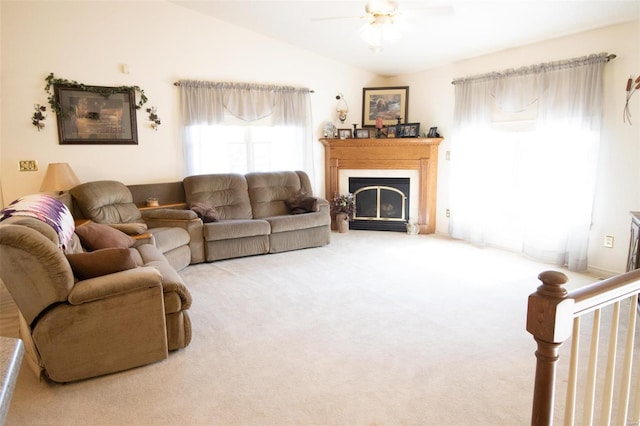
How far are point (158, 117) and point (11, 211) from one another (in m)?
2.87

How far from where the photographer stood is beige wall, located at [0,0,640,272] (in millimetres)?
3967

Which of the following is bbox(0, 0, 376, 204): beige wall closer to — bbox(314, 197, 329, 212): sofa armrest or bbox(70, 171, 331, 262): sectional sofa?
bbox(70, 171, 331, 262): sectional sofa

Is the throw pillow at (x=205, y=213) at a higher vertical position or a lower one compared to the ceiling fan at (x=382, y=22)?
lower

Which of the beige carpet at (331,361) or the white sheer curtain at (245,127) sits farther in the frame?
the white sheer curtain at (245,127)

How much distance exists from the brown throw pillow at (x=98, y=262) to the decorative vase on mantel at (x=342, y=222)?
13.0 feet

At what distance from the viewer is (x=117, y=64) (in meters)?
4.76

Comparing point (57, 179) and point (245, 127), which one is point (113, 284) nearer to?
point (57, 179)

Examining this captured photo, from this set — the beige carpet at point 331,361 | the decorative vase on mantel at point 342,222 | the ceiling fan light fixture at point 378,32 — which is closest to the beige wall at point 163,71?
the beige carpet at point 331,361

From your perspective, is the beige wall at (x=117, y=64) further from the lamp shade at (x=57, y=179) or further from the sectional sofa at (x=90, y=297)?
the sectional sofa at (x=90, y=297)

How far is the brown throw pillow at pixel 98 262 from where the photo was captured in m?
2.40

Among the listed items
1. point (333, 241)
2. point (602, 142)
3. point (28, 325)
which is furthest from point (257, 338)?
point (602, 142)

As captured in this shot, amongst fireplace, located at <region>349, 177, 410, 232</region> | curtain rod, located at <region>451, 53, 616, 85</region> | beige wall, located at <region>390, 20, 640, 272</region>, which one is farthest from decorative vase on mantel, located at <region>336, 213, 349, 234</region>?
beige wall, located at <region>390, 20, 640, 272</region>

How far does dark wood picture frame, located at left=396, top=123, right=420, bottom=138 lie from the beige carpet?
264 cm

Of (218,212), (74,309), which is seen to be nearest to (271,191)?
(218,212)
